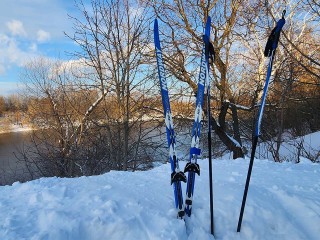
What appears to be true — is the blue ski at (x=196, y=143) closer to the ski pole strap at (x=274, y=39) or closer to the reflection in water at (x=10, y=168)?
the ski pole strap at (x=274, y=39)

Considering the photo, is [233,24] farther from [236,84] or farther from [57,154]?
[57,154]

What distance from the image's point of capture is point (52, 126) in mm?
13617

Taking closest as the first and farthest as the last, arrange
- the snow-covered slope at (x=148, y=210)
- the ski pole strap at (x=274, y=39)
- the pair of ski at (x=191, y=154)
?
the snow-covered slope at (x=148, y=210) < the ski pole strap at (x=274, y=39) < the pair of ski at (x=191, y=154)

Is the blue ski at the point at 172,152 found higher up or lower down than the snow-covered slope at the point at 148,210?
higher up

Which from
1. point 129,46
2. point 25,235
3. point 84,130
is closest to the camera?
point 25,235

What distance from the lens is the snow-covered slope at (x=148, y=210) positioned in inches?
84.4

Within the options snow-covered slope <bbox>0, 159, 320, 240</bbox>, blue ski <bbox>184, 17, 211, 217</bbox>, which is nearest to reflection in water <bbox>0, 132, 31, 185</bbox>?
snow-covered slope <bbox>0, 159, 320, 240</bbox>

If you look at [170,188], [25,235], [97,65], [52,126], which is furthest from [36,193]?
[52,126]

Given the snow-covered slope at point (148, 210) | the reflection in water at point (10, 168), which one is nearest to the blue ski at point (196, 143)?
the snow-covered slope at point (148, 210)

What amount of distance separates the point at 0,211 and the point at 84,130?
992cm

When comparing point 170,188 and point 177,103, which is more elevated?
point 177,103

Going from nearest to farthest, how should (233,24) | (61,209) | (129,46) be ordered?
(61,209), (129,46), (233,24)

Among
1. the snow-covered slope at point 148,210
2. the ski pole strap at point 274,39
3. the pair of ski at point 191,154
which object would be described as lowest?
the snow-covered slope at point 148,210

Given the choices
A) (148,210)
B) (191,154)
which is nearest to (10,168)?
(148,210)
